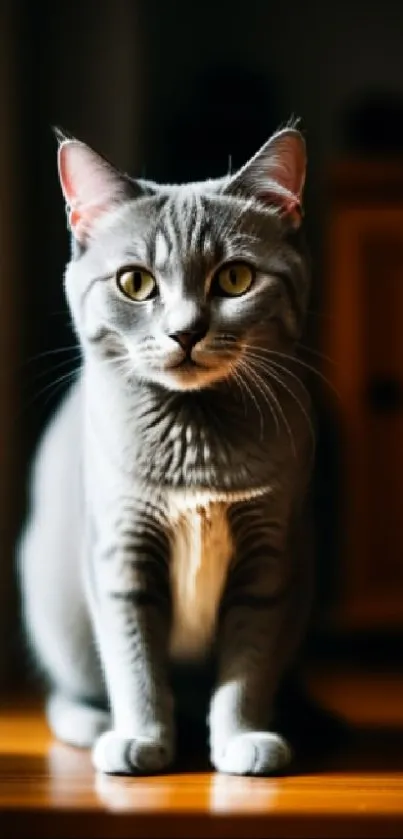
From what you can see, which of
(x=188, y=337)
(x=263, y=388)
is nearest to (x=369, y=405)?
(x=263, y=388)

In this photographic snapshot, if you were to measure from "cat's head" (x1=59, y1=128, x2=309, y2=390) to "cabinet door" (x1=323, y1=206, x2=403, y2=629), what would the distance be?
9cm

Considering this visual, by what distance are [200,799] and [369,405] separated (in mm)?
418

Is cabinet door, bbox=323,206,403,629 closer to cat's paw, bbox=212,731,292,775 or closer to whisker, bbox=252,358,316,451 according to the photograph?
whisker, bbox=252,358,316,451

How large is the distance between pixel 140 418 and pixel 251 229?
0.66ft

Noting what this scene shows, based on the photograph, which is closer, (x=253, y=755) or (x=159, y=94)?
(x=253, y=755)

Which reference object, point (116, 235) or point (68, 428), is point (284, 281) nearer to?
point (116, 235)

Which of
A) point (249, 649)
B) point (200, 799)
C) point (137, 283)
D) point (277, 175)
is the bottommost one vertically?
point (200, 799)

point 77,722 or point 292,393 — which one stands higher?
point 292,393

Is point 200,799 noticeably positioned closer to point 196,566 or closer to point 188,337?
point 196,566

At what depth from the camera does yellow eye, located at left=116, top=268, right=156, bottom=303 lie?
3.14 feet

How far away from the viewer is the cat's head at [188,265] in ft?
3.09

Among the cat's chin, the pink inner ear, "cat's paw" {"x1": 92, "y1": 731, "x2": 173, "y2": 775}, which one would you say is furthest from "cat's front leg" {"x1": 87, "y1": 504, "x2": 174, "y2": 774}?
the pink inner ear

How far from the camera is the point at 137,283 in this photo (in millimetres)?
960

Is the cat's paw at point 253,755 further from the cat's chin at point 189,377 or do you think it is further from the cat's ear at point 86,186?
the cat's ear at point 86,186
